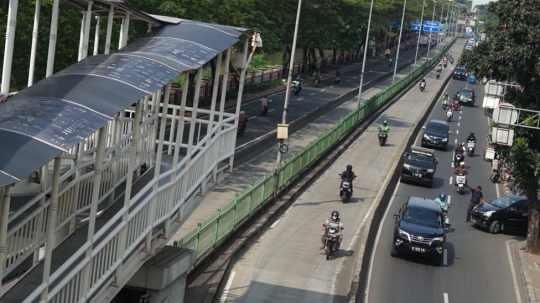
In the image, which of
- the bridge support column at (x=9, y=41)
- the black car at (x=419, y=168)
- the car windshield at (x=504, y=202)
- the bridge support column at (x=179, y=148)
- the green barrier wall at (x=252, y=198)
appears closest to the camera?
the bridge support column at (x=9, y=41)

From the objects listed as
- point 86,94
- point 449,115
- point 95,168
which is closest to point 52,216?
point 95,168

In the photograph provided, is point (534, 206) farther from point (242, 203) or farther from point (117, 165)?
point (117, 165)

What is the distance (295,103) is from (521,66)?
105ft

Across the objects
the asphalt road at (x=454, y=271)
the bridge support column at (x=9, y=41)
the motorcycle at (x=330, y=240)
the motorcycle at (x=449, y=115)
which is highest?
the bridge support column at (x=9, y=41)

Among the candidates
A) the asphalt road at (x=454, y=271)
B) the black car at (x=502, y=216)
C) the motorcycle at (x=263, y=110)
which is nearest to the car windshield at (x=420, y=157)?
the asphalt road at (x=454, y=271)

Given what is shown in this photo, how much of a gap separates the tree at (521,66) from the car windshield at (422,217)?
3529 millimetres

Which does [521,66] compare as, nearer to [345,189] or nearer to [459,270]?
[459,270]

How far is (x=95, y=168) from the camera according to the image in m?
10.9

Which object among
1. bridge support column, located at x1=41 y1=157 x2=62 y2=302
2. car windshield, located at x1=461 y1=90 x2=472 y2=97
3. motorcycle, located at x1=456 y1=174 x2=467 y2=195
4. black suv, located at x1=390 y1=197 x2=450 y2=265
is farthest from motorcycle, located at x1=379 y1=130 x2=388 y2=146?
bridge support column, located at x1=41 y1=157 x2=62 y2=302

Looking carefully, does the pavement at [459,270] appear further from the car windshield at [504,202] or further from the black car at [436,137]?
the black car at [436,137]

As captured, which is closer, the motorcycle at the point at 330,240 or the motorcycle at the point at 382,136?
the motorcycle at the point at 330,240

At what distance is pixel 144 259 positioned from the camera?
1409 cm

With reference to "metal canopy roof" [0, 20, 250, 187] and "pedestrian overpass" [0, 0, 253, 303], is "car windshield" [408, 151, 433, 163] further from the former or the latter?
"metal canopy roof" [0, 20, 250, 187]

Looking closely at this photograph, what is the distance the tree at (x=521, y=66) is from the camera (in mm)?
28391
